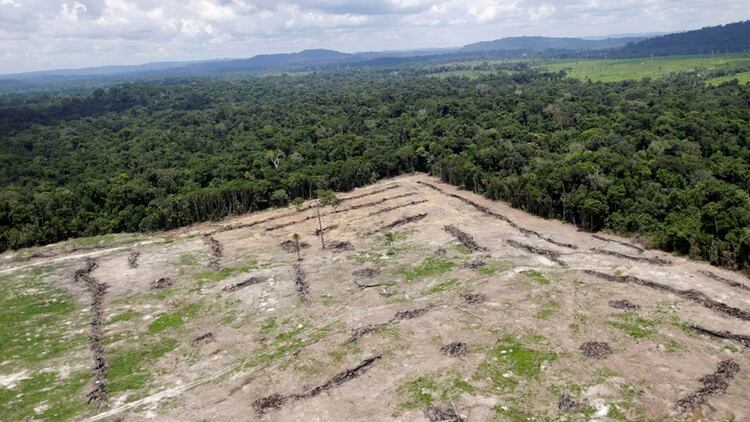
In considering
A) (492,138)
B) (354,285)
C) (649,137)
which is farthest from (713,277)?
(492,138)

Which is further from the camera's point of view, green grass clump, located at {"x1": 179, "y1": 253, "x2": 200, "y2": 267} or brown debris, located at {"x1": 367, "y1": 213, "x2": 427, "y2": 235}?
brown debris, located at {"x1": 367, "y1": 213, "x2": 427, "y2": 235}

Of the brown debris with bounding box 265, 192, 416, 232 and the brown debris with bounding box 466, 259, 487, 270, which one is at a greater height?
the brown debris with bounding box 466, 259, 487, 270

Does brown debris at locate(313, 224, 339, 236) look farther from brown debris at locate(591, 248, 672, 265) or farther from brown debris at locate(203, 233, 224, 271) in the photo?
brown debris at locate(591, 248, 672, 265)

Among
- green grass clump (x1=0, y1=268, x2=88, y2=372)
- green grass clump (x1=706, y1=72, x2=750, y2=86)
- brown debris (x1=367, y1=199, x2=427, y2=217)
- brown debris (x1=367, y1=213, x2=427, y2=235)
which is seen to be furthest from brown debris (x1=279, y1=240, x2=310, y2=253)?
green grass clump (x1=706, y1=72, x2=750, y2=86)

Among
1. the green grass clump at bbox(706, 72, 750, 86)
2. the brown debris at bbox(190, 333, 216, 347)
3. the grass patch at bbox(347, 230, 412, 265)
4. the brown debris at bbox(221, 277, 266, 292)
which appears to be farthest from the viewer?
the green grass clump at bbox(706, 72, 750, 86)

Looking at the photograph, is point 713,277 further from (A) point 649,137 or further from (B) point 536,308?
(A) point 649,137

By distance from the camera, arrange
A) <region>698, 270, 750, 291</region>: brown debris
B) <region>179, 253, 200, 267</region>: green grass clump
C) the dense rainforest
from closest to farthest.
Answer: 1. <region>698, 270, 750, 291</region>: brown debris
2. <region>179, 253, 200, 267</region>: green grass clump
3. the dense rainforest

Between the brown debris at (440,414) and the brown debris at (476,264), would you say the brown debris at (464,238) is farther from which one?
the brown debris at (440,414)
